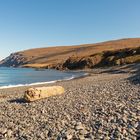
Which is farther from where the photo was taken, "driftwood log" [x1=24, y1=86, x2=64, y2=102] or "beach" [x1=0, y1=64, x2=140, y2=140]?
"driftwood log" [x1=24, y1=86, x2=64, y2=102]

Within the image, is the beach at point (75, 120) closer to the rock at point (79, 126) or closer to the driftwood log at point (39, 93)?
the rock at point (79, 126)

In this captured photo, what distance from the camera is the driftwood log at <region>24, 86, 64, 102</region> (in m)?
22.6

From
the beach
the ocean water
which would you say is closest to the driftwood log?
the beach

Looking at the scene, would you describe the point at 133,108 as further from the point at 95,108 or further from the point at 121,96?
the point at 121,96

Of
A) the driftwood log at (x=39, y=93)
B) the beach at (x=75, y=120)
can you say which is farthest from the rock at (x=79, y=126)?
the driftwood log at (x=39, y=93)

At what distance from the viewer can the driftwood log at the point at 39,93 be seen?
22625 mm

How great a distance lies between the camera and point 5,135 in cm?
1378

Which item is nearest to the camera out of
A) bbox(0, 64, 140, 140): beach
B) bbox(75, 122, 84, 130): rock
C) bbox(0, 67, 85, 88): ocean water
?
bbox(0, 64, 140, 140): beach

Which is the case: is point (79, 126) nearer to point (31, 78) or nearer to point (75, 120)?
point (75, 120)

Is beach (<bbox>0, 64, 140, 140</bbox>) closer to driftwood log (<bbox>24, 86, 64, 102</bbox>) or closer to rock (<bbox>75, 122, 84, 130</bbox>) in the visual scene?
rock (<bbox>75, 122, 84, 130</bbox>)

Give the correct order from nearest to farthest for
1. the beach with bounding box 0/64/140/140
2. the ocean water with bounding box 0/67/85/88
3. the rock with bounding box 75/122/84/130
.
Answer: the beach with bounding box 0/64/140/140 < the rock with bounding box 75/122/84/130 < the ocean water with bounding box 0/67/85/88

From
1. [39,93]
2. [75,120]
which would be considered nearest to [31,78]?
[39,93]

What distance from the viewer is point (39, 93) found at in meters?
23.3

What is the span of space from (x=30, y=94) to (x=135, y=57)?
90783mm
